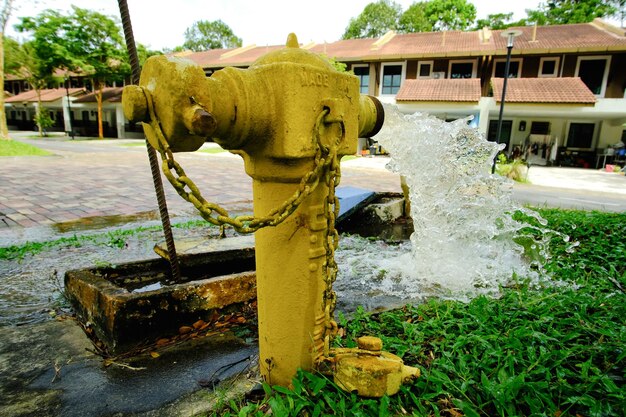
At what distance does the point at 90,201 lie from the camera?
22.7ft

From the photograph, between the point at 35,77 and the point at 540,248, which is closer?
the point at 540,248

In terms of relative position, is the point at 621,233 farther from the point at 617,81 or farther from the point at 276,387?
the point at 617,81

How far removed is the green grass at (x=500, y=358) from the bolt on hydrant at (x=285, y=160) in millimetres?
111

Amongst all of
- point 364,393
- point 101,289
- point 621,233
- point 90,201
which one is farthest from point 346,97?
point 90,201

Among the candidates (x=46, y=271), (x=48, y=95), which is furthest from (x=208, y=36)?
(x=46, y=271)

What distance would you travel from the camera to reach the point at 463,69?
2088 cm

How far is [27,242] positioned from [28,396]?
129 inches

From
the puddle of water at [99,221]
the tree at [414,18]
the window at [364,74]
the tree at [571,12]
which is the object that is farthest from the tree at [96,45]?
the tree at [571,12]

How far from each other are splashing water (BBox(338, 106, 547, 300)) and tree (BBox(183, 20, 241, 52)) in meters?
52.8

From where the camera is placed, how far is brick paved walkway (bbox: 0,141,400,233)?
607cm

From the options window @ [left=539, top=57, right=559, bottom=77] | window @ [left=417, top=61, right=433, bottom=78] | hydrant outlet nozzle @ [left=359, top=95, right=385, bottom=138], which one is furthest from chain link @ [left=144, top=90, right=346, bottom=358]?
window @ [left=539, top=57, right=559, bottom=77]

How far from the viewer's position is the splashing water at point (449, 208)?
3.50 m

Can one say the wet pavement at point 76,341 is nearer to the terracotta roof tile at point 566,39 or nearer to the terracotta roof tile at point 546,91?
the terracotta roof tile at point 546,91

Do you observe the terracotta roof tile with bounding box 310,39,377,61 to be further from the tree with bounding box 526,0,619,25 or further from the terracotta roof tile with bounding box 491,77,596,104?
the tree with bounding box 526,0,619,25
